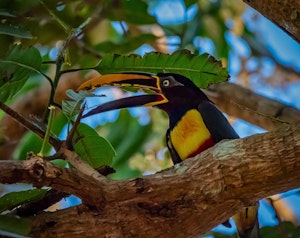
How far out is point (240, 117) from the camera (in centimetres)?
222

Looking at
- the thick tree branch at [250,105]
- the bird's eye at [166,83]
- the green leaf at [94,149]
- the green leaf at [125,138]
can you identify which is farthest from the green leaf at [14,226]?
the green leaf at [125,138]

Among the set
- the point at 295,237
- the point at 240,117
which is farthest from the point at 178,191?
the point at 240,117

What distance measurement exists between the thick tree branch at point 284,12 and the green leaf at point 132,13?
831 millimetres

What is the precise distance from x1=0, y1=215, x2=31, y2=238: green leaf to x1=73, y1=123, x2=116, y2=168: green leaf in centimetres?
32

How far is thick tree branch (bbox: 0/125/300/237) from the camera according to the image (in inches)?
44.0

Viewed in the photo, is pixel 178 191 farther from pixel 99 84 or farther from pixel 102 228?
pixel 99 84

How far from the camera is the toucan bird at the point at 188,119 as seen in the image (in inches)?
64.7

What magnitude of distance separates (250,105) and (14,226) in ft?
3.97

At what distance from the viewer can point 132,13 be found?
6.93 ft

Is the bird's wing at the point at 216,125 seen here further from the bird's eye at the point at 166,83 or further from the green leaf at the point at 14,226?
the green leaf at the point at 14,226

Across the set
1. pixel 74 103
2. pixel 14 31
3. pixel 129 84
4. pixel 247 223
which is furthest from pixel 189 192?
pixel 247 223

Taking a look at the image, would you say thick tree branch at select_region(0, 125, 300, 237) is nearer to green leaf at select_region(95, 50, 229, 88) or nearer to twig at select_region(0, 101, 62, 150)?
twig at select_region(0, 101, 62, 150)

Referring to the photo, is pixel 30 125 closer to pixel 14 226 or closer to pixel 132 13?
pixel 14 226

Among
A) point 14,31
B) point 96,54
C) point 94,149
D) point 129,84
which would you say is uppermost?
point 96,54
